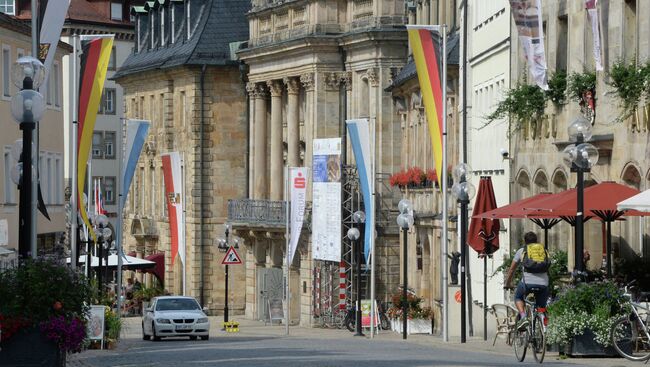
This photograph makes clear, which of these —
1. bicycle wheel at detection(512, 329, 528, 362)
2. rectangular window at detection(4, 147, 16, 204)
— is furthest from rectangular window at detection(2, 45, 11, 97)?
bicycle wheel at detection(512, 329, 528, 362)

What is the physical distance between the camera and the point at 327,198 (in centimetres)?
6850

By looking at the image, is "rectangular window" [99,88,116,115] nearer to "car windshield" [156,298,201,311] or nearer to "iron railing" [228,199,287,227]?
"iron railing" [228,199,287,227]

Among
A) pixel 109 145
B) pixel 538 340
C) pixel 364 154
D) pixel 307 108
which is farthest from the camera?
pixel 109 145

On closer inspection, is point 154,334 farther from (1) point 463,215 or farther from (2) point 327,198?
(2) point 327,198

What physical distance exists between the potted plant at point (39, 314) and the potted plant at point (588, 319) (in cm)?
701

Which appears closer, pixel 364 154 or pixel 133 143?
pixel 133 143

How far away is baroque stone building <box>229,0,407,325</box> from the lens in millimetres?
71812

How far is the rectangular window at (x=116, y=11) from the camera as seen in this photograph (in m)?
115

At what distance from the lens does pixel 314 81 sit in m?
76.1

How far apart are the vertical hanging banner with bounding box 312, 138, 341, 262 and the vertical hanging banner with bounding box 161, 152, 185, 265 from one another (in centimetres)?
498

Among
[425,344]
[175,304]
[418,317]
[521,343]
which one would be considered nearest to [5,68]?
[175,304]

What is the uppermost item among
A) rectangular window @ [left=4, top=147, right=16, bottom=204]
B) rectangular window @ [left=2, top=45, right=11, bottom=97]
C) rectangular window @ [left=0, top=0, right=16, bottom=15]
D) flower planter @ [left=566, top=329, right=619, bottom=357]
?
rectangular window @ [left=0, top=0, right=16, bottom=15]

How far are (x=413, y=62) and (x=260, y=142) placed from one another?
53.3 feet

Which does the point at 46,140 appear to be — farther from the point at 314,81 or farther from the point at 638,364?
the point at 638,364
